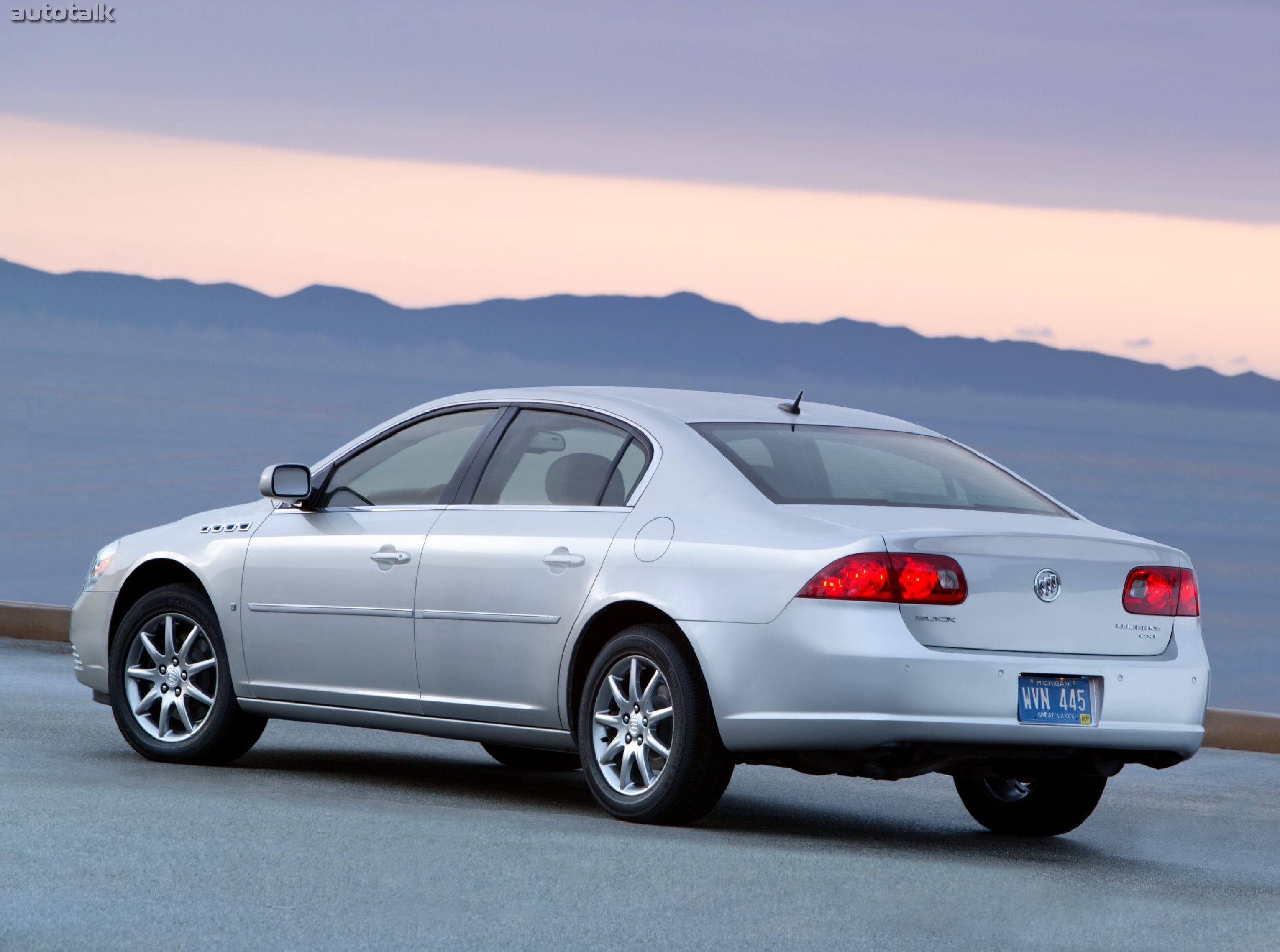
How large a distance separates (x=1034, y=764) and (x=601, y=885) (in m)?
1.88

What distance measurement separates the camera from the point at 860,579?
6.91m

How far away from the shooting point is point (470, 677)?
8039 millimetres

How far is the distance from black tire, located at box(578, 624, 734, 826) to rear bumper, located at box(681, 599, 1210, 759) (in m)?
0.11

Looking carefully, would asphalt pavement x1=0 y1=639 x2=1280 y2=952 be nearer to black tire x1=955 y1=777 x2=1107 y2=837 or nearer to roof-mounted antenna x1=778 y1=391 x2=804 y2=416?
black tire x1=955 y1=777 x2=1107 y2=837

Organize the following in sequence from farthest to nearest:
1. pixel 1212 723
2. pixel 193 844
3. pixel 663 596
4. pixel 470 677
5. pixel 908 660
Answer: pixel 1212 723
pixel 470 677
pixel 663 596
pixel 908 660
pixel 193 844

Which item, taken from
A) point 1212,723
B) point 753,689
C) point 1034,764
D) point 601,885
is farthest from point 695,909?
point 1212,723

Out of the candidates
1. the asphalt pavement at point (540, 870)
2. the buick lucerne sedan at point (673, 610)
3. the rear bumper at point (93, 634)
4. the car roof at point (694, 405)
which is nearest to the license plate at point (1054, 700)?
the buick lucerne sedan at point (673, 610)

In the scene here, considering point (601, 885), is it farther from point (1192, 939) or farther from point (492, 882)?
point (1192, 939)

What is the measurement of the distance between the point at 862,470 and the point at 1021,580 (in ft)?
3.18

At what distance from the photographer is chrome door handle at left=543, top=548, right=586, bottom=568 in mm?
7678

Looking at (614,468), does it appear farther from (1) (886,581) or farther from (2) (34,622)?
(2) (34,622)

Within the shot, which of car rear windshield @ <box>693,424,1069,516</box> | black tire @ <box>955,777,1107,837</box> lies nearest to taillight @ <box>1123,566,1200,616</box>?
car rear windshield @ <box>693,424,1069,516</box>

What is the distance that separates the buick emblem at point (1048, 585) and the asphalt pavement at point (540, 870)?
3.07ft

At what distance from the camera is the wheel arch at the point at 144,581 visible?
9297 mm
